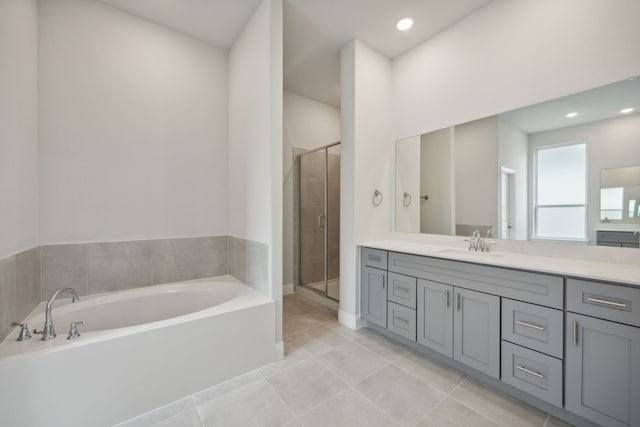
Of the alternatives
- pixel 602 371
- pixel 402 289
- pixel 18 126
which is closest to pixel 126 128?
pixel 18 126

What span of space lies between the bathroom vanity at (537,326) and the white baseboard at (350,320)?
1.63 feet

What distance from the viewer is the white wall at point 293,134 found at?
3412mm

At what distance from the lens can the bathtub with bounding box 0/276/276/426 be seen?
1.16 m

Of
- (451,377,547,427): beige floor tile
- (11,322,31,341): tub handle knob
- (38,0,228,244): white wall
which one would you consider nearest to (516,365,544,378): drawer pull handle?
(451,377,547,427): beige floor tile

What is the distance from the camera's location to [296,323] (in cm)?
255

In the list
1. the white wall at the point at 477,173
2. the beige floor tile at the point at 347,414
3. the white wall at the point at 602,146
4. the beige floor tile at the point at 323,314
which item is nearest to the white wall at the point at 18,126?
the beige floor tile at the point at 347,414

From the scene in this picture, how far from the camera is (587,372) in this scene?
4.04 ft

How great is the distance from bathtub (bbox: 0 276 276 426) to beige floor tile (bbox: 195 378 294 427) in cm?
15

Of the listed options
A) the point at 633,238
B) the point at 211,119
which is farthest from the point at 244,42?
the point at 633,238

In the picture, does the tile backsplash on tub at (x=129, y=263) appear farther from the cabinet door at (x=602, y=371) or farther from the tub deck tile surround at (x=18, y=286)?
the cabinet door at (x=602, y=371)

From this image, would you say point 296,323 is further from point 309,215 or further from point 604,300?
point 604,300

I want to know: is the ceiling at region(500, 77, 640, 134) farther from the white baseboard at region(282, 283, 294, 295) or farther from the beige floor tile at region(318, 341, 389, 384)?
the white baseboard at region(282, 283, 294, 295)

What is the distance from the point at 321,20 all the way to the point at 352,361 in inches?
112

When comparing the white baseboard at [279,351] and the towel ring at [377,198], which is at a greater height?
the towel ring at [377,198]
